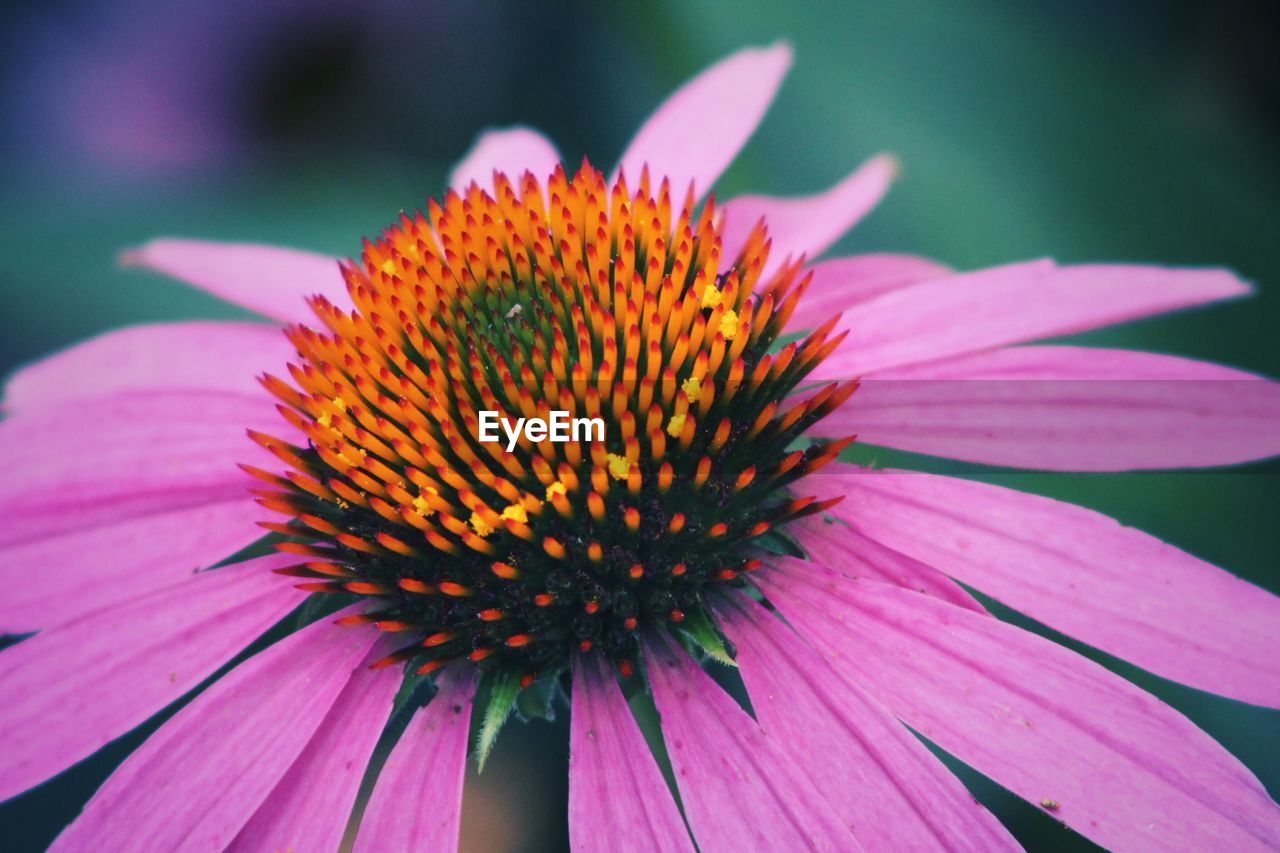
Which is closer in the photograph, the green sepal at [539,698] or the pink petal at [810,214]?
the green sepal at [539,698]

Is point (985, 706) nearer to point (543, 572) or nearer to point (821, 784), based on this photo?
point (821, 784)

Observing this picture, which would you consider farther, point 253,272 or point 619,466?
point 253,272

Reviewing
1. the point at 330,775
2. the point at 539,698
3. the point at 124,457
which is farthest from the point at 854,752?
the point at 124,457

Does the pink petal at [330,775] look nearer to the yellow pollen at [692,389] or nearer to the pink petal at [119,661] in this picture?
the pink petal at [119,661]

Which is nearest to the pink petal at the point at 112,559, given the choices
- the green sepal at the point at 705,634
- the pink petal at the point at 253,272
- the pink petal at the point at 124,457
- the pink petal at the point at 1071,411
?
the pink petal at the point at 124,457

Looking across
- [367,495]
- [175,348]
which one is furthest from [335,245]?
[367,495]

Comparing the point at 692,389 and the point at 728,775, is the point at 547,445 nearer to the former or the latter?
the point at 692,389

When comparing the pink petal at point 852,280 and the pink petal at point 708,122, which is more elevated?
the pink petal at point 708,122

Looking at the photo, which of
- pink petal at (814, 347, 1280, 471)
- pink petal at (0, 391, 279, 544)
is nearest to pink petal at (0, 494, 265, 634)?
pink petal at (0, 391, 279, 544)
